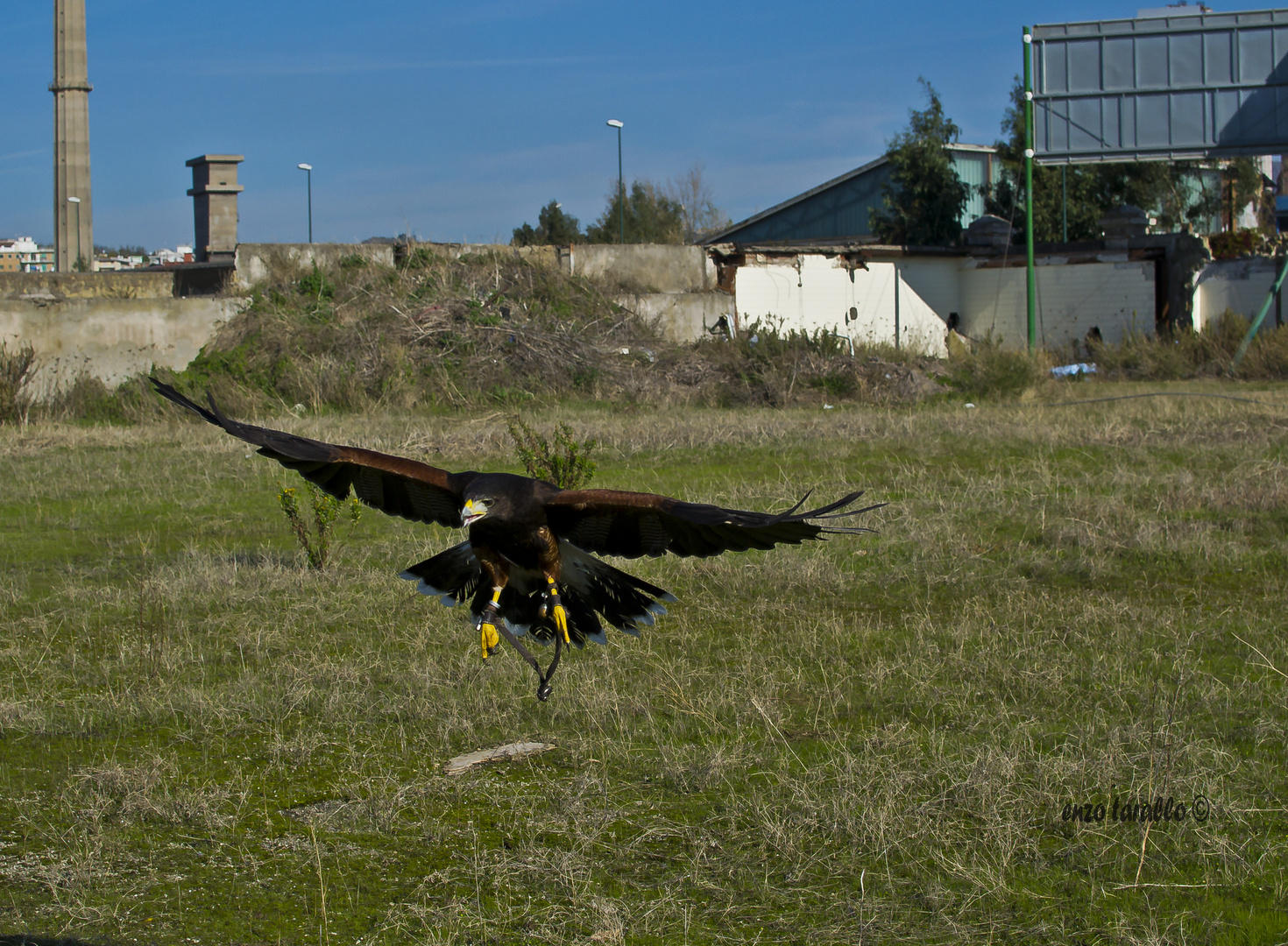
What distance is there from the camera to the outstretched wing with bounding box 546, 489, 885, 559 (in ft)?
14.4

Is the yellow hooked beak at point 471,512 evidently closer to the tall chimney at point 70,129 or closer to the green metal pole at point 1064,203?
the green metal pole at point 1064,203

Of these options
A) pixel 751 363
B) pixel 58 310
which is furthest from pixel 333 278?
pixel 751 363

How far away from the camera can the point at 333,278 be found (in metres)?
22.3

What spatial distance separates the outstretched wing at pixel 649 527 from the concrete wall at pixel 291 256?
18.7 m

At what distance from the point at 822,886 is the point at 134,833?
8.84 feet

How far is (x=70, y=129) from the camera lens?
3938cm

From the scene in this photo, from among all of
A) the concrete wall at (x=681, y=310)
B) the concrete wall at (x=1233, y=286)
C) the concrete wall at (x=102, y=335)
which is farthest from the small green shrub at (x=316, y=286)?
the concrete wall at (x=1233, y=286)

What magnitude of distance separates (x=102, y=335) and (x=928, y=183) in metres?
22.9

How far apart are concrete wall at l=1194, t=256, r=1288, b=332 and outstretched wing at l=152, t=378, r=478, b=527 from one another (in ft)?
80.4

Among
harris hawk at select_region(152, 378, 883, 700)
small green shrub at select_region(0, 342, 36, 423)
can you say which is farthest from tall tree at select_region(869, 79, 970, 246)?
harris hawk at select_region(152, 378, 883, 700)

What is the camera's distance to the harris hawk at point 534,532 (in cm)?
454

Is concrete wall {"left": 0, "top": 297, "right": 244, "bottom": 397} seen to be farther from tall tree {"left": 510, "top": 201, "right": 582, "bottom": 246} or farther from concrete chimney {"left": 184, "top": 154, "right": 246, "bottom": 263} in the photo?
tall tree {"left": 510, "top": 201, "right": 582, "bottom": 246}

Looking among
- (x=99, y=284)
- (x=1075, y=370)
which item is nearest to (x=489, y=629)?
(x=1075, y=370)

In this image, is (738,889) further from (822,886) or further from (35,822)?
(35,822)
